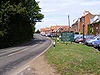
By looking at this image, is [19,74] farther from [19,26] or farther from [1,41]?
[19,26]

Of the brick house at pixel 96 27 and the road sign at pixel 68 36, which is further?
the brick house at pixel 96 27

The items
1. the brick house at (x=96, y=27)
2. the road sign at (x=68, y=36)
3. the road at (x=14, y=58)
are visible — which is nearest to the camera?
the road at (x=14, y=58)

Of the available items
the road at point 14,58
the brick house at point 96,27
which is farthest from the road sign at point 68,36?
the brick house at point 96,27

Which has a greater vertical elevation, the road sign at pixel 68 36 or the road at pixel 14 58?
the road sign at pixel 68 36

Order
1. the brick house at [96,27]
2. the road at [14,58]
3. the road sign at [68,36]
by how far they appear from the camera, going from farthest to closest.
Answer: the brick house at [96,27], the road sign at [68,36], the road at [14,58]

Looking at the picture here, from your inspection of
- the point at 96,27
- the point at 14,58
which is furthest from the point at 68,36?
the point at 96,27

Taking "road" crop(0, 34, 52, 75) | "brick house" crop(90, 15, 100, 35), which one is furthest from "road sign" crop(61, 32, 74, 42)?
"brick house" crop(90, 15, 100, 35)

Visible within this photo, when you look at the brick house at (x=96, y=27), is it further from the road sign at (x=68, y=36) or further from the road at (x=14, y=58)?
the road at (x=14, y=58)

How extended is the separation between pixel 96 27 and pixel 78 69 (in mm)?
56798

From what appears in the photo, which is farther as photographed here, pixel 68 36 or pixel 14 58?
pixel 68 36

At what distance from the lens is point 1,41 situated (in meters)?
34.1

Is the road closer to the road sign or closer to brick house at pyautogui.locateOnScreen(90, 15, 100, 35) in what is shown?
the road sign

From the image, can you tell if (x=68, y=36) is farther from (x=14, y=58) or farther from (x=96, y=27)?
(x=96, y=27)

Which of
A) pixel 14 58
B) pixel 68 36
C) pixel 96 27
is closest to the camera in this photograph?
pixel 14 58
